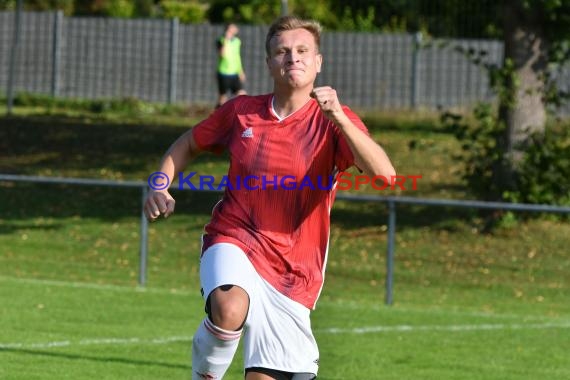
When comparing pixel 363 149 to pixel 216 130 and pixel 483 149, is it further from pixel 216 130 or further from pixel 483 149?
pixel 483 149

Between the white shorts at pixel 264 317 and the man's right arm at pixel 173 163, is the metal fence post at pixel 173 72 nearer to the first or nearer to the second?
the man's right arm at pixel 173 163

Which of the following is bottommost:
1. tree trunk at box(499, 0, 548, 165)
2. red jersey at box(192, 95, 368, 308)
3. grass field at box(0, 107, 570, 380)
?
grass field at box(0, 107, 570, 380)

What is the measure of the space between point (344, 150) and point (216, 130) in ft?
2.48

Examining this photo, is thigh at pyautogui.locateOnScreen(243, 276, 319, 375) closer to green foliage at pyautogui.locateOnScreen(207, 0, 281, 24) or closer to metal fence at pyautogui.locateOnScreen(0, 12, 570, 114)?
metal fence at pyautogui.locateOnScreen(0, 12, 570, 114)

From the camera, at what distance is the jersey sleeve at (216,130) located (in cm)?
692

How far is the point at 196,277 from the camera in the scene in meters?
17.8

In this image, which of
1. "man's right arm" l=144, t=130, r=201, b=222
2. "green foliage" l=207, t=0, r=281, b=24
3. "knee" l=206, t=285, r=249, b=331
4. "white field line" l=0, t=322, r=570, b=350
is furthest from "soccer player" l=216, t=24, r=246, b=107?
"knee" l=206, t=285, r=249, b=331

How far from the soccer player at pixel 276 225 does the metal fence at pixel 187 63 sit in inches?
966

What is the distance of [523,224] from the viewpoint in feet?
63.8

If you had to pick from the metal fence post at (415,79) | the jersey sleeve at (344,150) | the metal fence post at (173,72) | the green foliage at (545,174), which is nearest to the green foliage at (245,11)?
the metal fence post at (173,72)

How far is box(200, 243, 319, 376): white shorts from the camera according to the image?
6.48 m

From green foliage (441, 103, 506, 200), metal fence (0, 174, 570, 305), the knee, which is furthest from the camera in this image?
green foliage (441, 103, 506, 200)

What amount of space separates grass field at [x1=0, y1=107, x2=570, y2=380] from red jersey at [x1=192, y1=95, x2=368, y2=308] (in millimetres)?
3673

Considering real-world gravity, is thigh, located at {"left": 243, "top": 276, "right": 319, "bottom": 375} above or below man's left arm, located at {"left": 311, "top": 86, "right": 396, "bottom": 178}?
below
